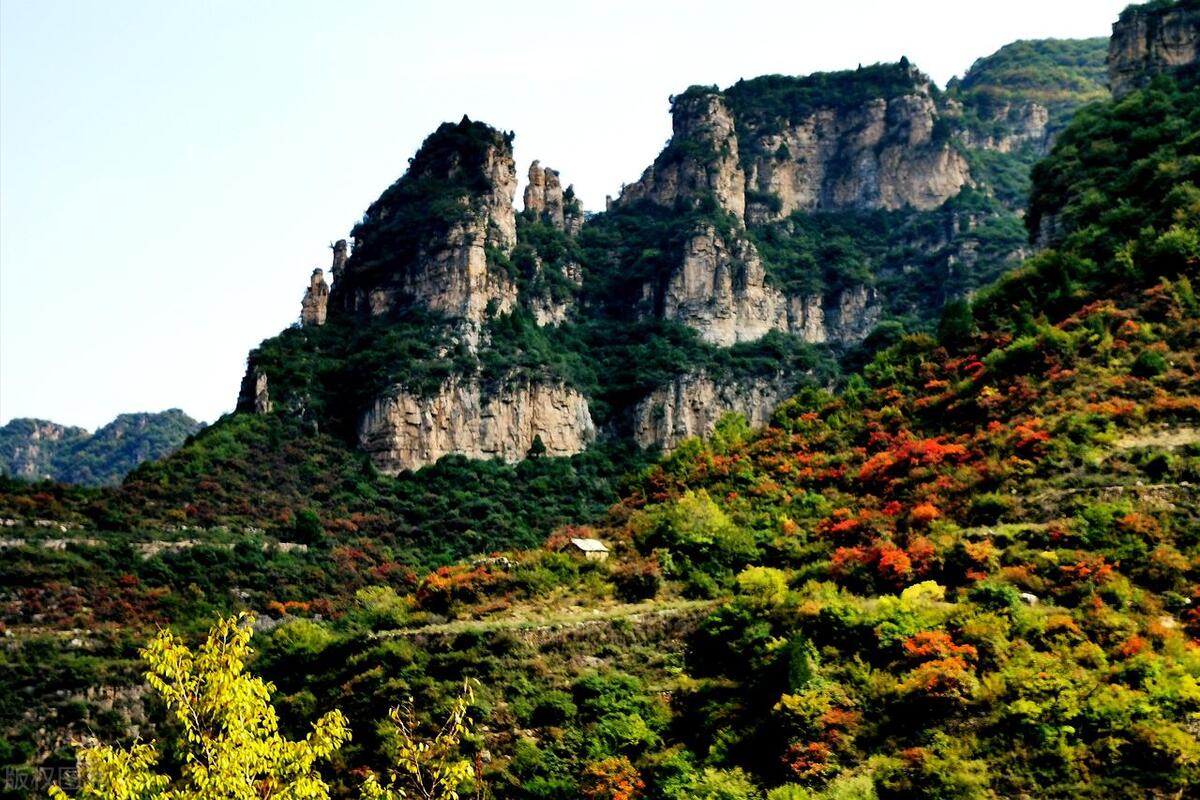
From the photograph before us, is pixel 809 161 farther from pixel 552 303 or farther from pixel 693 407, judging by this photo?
pixel 693 407

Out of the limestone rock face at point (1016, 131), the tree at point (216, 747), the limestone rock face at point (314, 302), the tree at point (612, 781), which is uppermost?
the limestone rock face at point (1016, 131)

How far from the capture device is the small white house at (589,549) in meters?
46.8

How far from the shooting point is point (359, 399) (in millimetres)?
94750

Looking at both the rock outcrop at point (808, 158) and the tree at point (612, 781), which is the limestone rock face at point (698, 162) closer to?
the rock outcrop at point (808, 158)

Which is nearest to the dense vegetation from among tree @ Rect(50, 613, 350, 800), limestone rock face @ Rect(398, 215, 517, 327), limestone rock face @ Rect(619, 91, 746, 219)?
limestone rock face @ Rect(619, 91, 746, 219)

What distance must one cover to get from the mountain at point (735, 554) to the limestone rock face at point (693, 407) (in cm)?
71

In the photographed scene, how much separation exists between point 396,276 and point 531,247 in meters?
12.5

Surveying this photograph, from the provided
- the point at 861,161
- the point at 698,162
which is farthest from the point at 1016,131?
the point at 698,162

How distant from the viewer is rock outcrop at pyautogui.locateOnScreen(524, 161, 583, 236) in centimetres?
12069

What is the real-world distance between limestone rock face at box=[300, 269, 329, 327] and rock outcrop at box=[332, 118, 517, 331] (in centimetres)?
266

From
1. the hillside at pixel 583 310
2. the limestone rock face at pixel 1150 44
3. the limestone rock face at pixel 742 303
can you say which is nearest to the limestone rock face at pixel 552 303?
the hillside at pixel 583 310

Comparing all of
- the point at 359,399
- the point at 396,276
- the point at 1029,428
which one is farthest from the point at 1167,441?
the point at 396,276

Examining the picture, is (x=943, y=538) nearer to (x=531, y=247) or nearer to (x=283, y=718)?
(x=283, y=718)

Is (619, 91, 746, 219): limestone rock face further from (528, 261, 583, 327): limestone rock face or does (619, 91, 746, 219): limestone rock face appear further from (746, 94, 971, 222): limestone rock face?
(528, 261, 583, 327): limestone rock face
